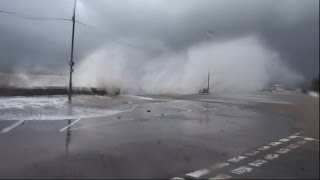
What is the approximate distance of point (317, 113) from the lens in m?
7.81

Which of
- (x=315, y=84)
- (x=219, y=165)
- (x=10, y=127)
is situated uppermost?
(x=315, y=84)

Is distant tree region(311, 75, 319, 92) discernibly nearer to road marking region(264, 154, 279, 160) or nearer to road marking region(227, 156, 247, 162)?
road marking region(227, 156, 247, 162)

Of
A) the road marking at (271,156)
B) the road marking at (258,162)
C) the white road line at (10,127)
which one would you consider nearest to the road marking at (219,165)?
the road marking at (258,162)

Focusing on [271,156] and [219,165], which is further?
[271,156]

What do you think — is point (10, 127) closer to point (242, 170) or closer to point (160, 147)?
point (160, 147)

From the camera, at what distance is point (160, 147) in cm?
1060

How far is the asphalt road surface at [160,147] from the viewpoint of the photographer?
7816mm

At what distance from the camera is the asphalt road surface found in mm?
7816

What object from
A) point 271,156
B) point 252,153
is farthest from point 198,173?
point 252,153

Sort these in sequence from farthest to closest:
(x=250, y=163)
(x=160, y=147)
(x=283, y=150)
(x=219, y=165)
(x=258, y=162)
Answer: (x=283, y=150) → (x=160, y=147) → (x=258, y=162) → (x=250, y=163) → (x=219, y=165)

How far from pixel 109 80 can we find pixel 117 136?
28089 mm

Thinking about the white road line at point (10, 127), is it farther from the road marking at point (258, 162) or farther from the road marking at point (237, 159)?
the road marking at point (258, 162)

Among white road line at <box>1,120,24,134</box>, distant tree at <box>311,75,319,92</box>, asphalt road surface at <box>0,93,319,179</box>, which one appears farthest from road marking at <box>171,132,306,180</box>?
white road line at <box>1,120,24,134</box>

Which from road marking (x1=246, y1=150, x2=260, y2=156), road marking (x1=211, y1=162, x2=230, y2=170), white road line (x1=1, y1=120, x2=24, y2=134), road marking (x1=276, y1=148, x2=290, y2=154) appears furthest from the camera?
white road line (x1=1, y1=120, x2=24, y2=134)
